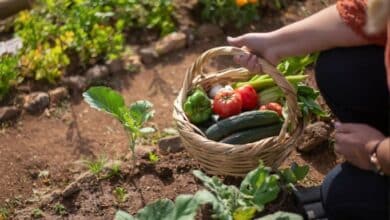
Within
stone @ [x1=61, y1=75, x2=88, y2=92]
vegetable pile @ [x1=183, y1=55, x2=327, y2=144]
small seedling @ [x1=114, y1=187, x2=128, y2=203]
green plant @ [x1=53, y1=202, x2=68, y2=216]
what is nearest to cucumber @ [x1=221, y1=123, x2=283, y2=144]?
vegetable pile @ [x1=183, y1=55, x2=327, y2=144]

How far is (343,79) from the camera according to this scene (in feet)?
8.68

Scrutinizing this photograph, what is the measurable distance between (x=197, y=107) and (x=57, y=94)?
3.32 ft

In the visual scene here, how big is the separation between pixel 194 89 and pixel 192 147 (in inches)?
12.8

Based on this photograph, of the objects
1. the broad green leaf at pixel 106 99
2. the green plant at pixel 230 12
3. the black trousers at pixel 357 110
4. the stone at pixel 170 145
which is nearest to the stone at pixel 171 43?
the green plant at pixel 230 12

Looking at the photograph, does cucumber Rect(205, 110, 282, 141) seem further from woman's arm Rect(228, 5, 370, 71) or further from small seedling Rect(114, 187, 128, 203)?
small seedling Rect(114, 187, 128, 203)

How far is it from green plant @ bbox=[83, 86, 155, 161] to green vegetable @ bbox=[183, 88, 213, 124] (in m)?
0.17

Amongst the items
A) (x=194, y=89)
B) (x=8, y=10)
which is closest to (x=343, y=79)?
(x=194, y=89)

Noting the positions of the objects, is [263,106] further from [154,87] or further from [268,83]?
[154,87]

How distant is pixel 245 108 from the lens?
3115mm

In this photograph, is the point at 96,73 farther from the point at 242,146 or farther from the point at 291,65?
the point at 242,146

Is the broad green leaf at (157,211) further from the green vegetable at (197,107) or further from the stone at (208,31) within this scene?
the stone at (208,31)

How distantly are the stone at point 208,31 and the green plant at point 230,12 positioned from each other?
4 cm

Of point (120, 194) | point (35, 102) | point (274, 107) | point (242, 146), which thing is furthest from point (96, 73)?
point (242, 146)

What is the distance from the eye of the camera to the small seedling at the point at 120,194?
3.12m
